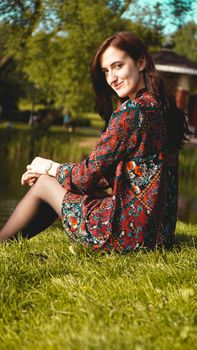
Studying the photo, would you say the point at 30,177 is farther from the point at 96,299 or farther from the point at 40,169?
the point at 96,299

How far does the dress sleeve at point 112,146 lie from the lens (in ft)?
11.3

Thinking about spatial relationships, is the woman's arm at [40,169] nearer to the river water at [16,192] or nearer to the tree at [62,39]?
the river water at [16,192]

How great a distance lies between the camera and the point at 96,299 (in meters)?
2.70

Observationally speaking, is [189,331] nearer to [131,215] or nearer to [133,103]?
[131,215]

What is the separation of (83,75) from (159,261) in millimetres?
21686

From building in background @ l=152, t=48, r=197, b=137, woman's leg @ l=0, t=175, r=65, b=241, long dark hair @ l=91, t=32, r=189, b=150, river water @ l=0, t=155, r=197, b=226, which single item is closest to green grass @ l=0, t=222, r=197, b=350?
woman's leg @ l=0, t=175, r=65, b=241

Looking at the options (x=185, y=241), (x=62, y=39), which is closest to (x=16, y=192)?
(x=185, y=241)

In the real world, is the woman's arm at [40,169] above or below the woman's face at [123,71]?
below

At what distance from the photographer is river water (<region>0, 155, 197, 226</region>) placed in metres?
8.76

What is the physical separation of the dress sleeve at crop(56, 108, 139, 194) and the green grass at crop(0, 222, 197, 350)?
1.51 feet

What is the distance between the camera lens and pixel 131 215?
350 cm

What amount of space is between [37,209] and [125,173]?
0.74m

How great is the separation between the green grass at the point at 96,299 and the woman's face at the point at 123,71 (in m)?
1.00

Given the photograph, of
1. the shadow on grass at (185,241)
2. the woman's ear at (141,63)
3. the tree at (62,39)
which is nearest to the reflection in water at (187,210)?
the shadow on grass at (185,241)
